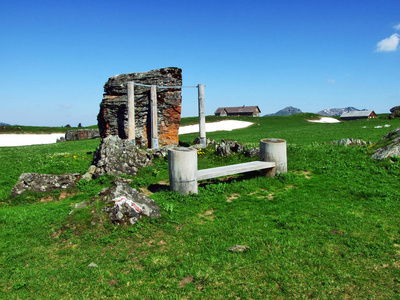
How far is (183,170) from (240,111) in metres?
92.7

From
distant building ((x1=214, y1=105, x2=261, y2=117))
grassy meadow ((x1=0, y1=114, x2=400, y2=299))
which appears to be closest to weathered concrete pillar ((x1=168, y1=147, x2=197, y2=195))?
grassy meadow ((x1=0, y1=114, x2=400, y2=299))

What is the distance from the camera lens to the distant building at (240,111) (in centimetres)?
9844

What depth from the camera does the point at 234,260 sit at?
5715mm

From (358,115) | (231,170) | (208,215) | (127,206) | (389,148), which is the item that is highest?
(358,115)

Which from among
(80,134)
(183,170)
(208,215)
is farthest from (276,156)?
(80,134)

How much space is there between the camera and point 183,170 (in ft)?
30.8

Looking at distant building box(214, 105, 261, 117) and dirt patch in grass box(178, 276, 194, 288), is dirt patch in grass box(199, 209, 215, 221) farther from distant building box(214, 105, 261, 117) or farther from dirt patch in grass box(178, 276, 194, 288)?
distant building box(214, 105, 261, 117)

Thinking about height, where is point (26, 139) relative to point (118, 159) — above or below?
above

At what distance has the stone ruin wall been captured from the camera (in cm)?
1694

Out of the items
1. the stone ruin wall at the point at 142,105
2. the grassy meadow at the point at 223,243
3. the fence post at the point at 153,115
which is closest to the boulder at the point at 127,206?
the grassy meadow at the point at 223,243

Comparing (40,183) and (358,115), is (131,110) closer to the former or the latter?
(40,183)

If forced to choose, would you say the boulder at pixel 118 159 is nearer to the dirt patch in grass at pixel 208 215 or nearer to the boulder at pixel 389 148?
the dirt patch in grass at pixel 208 215

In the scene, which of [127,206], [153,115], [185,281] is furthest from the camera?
[153,115]

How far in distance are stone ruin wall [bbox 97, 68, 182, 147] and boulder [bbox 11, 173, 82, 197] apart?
605 cm
